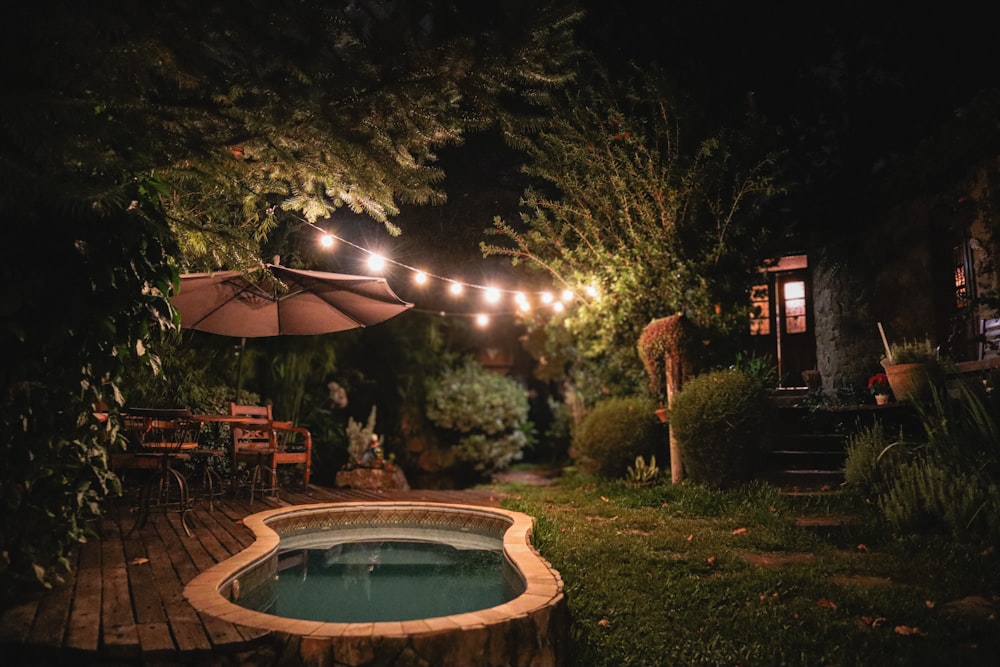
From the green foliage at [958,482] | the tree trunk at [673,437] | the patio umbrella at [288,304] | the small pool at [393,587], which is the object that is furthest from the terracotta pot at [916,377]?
the patio umbrella at [288,304]

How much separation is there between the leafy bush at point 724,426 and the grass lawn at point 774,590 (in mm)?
1036

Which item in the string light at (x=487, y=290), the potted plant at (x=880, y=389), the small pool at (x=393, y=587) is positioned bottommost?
the small pool at (x=393, y=587)

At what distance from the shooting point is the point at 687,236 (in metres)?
7.96

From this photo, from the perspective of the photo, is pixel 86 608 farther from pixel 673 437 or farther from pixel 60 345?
pixel 673 437

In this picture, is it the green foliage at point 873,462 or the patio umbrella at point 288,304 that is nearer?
the green foliage at point 873,462

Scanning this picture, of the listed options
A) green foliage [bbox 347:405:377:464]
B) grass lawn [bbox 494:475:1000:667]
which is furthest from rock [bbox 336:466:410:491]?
grass lawn [bbox 494:475:1000:667]

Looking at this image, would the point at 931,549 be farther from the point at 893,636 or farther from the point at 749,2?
the point at 749,2

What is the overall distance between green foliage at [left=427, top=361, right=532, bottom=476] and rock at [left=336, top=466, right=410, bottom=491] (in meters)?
1.82

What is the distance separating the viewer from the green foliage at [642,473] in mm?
7953

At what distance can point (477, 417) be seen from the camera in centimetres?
1044

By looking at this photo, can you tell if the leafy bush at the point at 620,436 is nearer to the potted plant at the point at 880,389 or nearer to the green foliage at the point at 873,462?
the potted plant at the point at 880,389

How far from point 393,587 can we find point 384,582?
16cm

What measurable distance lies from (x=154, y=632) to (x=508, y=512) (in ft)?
11.4

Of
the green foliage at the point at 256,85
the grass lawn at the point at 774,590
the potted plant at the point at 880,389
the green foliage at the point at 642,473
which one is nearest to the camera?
the green foliage at the point at 256,85
